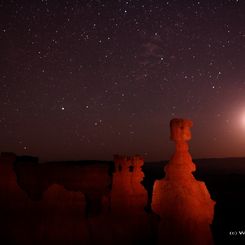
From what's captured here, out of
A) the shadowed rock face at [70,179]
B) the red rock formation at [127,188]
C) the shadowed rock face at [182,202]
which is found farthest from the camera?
the shadowed rock face at [70,179]

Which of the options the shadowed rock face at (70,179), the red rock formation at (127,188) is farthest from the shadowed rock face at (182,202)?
the shadowed rock face at (70,179)

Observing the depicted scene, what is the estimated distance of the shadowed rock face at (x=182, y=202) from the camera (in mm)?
10430

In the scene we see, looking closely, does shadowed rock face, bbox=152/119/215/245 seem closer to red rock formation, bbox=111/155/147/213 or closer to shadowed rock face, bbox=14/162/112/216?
red rock formation, bbox=111/155/147/213

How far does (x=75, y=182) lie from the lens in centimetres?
2689

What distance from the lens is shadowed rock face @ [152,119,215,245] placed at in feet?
34.2

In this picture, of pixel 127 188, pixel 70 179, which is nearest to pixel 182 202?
pixel 127 188

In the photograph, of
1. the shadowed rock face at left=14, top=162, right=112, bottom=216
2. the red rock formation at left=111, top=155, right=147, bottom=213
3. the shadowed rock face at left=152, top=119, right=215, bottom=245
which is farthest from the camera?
the shadowed rock face at left=14, top=162, right=112, bottom=216

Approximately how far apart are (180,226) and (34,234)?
8838 mm

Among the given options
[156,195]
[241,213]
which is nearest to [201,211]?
[156,195]

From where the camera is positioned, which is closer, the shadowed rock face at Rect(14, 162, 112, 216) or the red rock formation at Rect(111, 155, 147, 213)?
the red rock formation at Rect(111, 155, 147, 213)

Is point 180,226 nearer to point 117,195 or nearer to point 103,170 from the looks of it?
point 117,195

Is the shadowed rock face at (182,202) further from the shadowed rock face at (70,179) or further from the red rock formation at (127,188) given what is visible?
the shadowed rock face at (70,179)

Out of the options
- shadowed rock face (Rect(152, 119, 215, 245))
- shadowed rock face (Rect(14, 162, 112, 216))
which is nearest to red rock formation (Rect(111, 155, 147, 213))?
shadowed rock face (Rect(14, 162, 112, 216))

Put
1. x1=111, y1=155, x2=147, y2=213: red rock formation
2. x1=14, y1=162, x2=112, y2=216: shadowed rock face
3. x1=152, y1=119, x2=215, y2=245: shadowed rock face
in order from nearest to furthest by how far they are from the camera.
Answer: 1. x1=152, y1=119, x2=215, y2=245: shadowed rock face
2. x1=111, y1=155, x2=147, y2=213: red rock formation
3. x1=14, y1=162, x2=112, y2=216: shadowed rock face
